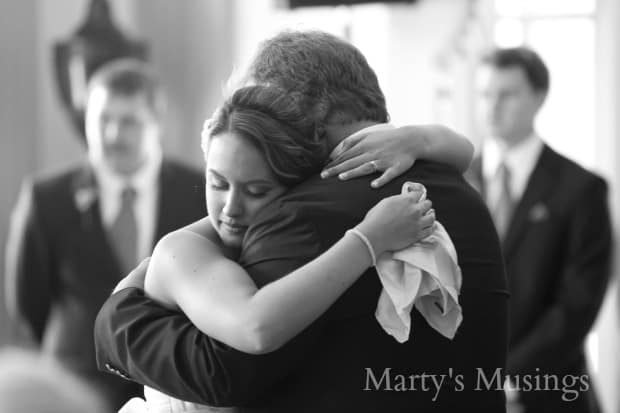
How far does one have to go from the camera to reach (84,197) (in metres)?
4.61

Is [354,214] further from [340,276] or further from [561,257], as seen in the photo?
[561,257]

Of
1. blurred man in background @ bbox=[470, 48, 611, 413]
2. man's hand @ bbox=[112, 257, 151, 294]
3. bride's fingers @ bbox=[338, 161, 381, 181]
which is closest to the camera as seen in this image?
bride's fingers @ bbox=[338, 161, 381, 181]

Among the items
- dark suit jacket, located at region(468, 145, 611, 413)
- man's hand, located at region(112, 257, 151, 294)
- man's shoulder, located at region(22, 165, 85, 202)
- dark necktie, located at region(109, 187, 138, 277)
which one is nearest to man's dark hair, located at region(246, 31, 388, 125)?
man's hand, located at region(112, 257, 151, 294)

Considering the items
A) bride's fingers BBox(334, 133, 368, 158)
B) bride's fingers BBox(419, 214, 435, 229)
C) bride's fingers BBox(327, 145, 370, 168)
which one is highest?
bride's fingers BBox(334, 133, 368, 158)

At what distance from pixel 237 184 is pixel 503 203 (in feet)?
9.20

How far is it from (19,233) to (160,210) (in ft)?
1.99

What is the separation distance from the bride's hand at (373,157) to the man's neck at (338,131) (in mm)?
23

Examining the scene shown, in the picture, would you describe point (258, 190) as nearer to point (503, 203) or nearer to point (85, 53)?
point (503, 203)

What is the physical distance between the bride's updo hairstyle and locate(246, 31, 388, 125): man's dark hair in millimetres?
27

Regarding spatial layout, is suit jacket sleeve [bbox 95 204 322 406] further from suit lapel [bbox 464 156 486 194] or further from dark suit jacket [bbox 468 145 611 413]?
suit lapel [bbox 464 156 486 194]

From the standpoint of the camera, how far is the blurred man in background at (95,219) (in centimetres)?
436

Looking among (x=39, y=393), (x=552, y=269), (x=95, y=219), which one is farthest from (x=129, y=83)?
(x=39, y=393)

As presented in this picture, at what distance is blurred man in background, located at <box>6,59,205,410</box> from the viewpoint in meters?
4.36

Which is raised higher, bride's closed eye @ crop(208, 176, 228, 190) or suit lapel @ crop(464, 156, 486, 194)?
bride's closed eye @ crop(208, 176, 228, 190)
